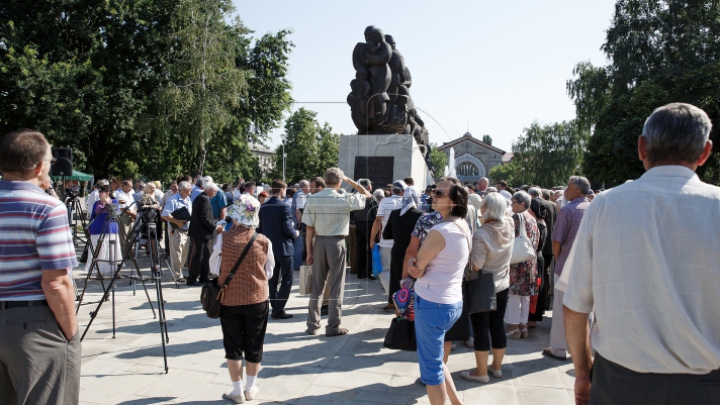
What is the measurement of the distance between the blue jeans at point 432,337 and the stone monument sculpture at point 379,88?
10.1 meters

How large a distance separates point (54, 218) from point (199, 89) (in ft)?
80.0

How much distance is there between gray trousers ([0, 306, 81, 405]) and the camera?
8.62 ft

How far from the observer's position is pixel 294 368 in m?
5.09

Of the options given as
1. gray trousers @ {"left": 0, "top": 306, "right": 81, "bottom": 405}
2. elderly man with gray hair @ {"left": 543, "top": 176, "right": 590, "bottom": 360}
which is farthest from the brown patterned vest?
elderly man with gray hair @ {"left": 543, "top": 176, "right": 590, "bottom": 360}

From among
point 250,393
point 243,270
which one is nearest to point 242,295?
point 243,270

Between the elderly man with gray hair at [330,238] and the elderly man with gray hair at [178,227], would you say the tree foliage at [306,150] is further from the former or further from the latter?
the elderly man with gray hair at [330,238]

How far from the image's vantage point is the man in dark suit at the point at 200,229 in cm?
877

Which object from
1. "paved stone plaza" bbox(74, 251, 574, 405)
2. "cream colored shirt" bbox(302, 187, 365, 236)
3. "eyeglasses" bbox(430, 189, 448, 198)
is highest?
"eyeglasses" bbox(430, 189, 448, 198)

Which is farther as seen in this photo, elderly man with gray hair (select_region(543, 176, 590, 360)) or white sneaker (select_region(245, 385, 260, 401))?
elderly man with gray hair (select_region(543, 176, 590, 360))

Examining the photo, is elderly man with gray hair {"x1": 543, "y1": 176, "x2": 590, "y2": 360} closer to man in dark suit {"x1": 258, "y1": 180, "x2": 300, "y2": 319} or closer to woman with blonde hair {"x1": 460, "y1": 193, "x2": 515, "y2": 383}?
woman with blonde hair {"x1": 460, "y1": 193, "x2": 515, "y2": 383}

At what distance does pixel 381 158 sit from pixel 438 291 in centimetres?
964

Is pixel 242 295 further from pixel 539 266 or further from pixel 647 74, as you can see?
pixel 647 74

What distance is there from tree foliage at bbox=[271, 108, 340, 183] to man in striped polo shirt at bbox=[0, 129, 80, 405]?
40.4 meters

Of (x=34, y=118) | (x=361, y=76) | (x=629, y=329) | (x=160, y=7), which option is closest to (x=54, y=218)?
(x=629, y=329)
